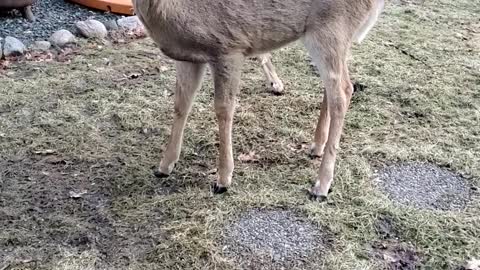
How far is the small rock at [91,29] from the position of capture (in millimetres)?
6590

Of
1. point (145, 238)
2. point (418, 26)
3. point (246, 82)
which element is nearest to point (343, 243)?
point (145, 238)

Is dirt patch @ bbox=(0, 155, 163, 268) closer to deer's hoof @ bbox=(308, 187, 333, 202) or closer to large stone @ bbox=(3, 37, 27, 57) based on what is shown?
deer's hoof @ bbox=(308, 187, 333, 202)

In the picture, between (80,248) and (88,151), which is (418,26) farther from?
(80,248)

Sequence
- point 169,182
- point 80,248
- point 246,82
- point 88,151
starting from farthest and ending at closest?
point 246,82
point 88,151
point 169,182
point 80,248

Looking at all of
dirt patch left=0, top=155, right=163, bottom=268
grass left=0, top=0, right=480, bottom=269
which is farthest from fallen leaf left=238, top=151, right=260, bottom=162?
dirt patch left=0, top=155, right=163, bottom=268

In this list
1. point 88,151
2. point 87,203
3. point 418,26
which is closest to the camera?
point 87,203

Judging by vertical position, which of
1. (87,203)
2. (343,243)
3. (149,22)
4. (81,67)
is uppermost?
(149,22)

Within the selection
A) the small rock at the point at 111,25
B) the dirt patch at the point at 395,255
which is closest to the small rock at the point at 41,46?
the small rock at the point at 111,25

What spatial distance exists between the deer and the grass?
278 millimetres

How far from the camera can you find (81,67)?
5875 mm

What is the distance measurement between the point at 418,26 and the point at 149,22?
4.66 meters

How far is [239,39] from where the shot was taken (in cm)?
364

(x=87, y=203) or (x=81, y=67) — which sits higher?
(x=87, y=203)

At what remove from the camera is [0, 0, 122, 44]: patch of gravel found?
660 cm
